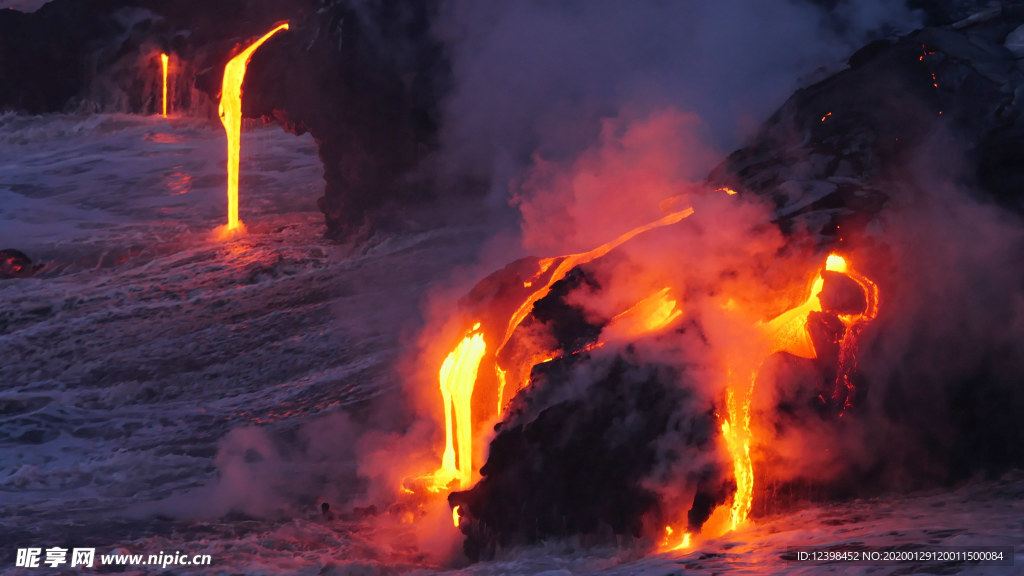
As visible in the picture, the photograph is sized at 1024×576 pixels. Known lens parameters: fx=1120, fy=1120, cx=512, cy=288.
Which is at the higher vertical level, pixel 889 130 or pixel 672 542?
pixel 889 130

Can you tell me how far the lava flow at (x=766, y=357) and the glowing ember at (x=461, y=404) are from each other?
190 cm

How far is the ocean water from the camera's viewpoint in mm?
6535

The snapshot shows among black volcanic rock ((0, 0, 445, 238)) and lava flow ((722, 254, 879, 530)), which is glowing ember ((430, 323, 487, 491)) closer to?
lava flow ((722, 254, 879, 530))

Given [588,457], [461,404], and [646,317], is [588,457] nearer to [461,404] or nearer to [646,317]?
[646,317]

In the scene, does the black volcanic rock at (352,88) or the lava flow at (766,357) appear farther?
the black volcanic rock at (352,88)

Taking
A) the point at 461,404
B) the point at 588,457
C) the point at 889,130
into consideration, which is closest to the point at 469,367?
the point at 461,404

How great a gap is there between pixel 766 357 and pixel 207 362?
625 centimetres

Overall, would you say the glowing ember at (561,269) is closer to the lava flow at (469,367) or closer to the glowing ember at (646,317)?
the lava flow at (469,367)

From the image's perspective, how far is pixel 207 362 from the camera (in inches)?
438

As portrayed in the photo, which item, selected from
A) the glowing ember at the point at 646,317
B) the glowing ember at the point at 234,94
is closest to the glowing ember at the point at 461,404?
the glowing ember at the point at 646,317

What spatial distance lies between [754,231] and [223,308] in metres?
6.73

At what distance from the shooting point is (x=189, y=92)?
16219mm

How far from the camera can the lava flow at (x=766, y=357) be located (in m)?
6.67

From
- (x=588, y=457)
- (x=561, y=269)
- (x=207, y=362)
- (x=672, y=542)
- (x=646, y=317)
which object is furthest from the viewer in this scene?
Answer: (x=207, y=362)
